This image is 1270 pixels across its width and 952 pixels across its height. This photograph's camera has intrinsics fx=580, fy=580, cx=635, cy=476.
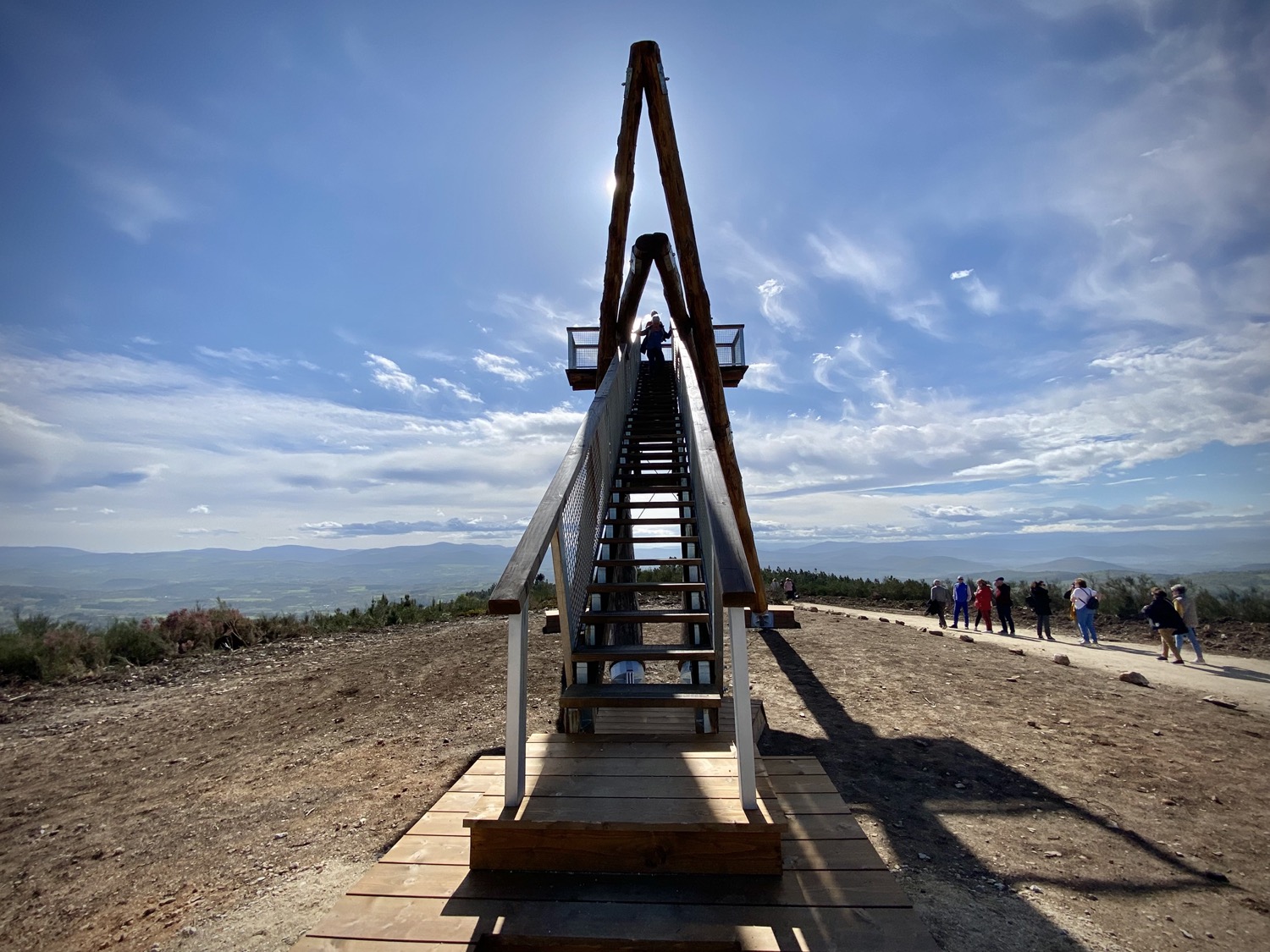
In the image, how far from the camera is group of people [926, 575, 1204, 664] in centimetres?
1070

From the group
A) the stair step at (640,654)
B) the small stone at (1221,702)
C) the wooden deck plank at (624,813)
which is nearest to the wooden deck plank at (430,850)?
the wooden deck plank at (624,813)

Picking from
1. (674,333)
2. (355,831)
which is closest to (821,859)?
(355,831)

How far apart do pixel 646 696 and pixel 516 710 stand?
1.24m

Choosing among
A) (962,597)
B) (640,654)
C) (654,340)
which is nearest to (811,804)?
(640,654)

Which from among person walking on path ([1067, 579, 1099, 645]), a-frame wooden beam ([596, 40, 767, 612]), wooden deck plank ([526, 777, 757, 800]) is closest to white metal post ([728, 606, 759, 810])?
wooden deck plank ([526, 777, 757, 800])

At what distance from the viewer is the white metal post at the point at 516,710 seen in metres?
2.76

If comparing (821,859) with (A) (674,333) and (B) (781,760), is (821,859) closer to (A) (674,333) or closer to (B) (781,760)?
(B) (781,760)

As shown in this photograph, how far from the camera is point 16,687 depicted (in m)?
8.56

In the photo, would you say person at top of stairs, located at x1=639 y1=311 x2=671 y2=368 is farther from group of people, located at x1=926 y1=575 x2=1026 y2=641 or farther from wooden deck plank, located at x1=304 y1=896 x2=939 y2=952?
wooden deck plank, located at x1=304 y1=896 x2=939 y2=952

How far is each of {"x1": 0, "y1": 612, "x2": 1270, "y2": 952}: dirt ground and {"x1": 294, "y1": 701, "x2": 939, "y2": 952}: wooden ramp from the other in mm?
960

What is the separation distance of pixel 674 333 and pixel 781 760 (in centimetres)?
706

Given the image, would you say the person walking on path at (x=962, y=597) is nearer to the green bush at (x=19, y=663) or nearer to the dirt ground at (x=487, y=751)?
the dirt ground at (x=487, y=751)

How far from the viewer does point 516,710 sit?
2773mm

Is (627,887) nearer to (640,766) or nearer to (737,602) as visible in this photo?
(640,766)
